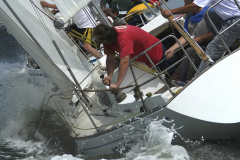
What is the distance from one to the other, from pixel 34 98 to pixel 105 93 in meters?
3.15

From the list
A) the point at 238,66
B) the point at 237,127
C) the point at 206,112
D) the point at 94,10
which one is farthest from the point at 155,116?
the point at 94,10

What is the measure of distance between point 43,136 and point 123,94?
2136 millimetres

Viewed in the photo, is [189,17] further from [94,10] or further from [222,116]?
[222,116]

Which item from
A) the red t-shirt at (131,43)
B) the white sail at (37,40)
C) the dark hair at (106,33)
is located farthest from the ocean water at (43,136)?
the dark hair at (106,33)

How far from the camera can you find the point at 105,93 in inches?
148

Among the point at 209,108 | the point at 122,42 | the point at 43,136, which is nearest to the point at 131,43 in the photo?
the point at 122,42

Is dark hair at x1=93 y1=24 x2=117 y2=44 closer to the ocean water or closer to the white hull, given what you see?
the white hull

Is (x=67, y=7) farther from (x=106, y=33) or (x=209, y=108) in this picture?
(x=209, y=108)

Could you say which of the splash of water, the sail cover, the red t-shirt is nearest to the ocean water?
the splash of water

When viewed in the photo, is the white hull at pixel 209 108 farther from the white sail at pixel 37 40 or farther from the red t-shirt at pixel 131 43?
the white sail at pixel 37 40

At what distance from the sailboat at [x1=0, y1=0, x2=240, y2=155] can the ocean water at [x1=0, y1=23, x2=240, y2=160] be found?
13 cm

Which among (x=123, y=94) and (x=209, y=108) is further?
(x=123, y=94)

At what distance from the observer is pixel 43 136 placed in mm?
4918

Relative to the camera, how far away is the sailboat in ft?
9.05
